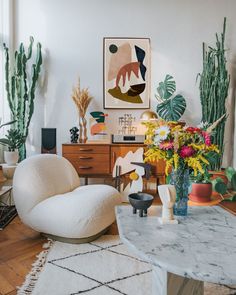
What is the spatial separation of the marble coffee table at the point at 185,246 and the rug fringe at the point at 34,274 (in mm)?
681

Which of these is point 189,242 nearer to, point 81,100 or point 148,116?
point 148,116

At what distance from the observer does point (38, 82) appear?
392cm

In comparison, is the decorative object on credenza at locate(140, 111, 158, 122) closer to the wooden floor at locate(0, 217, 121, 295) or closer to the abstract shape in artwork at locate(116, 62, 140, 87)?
the abstract shape in artwork at locate(116, 62, 140, 87)

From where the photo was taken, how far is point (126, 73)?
394 cm

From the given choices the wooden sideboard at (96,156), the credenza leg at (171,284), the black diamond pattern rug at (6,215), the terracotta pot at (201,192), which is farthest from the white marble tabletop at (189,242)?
the wooden sideboard at (96,156)

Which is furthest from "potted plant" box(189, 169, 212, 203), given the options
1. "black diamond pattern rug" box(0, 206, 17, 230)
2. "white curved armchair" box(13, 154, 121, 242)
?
"black diamond pattern rug" box(0, 206, 17, 230)

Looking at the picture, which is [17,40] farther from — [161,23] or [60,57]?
[161,23]

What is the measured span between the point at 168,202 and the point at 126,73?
9.20ft

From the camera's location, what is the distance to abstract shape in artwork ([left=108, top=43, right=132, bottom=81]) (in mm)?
3914

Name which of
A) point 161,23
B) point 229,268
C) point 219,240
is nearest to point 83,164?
point 161,23

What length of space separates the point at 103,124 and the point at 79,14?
145 cm

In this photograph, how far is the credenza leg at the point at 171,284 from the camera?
1.23 metres

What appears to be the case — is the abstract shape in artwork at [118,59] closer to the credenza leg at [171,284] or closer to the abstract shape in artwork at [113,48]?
the abstract shape in artwork at [113,48]

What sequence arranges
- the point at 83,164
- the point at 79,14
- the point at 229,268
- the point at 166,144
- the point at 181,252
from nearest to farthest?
the point at 229,268 < the point at 181,252 < the point at 166,144 < the point at 83,164 < the point at 79,14
